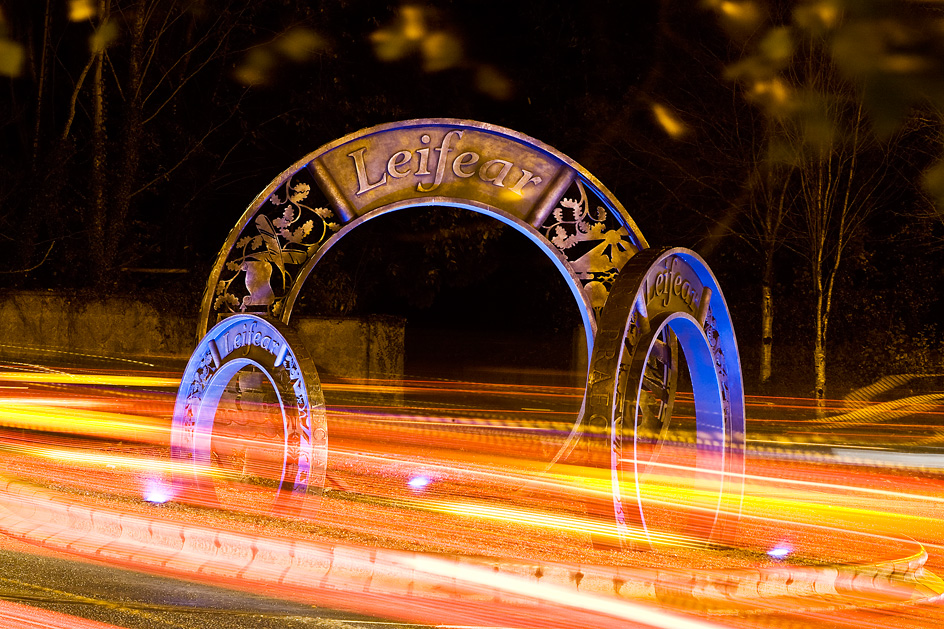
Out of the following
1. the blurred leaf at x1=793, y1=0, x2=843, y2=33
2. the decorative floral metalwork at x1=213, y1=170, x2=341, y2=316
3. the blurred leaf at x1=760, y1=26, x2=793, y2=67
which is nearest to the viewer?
the decorative floral metalwork at x1=213, y1=170, x2=341, y2=316

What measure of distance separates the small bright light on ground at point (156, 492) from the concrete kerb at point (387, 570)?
0.68 m

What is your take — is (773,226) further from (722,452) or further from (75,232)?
(75,232)

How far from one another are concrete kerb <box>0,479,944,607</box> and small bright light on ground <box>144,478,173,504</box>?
26.9 inches

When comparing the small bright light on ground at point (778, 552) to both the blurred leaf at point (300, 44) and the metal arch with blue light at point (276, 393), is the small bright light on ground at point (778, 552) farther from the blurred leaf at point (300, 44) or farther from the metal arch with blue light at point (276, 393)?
the blurred leaf at point (300, 44)

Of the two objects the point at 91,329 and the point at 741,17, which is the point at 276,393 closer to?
the point at 741,17

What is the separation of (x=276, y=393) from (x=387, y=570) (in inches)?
89.1

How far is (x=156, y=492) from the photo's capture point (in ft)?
28.0

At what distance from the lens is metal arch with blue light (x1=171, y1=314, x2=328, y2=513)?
7777 mm

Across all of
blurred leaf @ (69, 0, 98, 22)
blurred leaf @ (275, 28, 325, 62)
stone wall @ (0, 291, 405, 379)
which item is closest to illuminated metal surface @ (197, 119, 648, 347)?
stone wall @ (0, 291, 405, 379)

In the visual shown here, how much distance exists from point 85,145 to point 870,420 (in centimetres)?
1759

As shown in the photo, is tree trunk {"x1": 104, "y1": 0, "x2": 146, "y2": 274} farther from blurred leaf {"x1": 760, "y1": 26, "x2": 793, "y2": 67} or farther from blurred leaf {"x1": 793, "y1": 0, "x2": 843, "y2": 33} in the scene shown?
blurred leaf {"x1": 793, "y1": 0, "x2": 843, "y2": 33}

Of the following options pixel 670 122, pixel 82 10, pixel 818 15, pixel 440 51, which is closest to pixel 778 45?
pixel 818 15

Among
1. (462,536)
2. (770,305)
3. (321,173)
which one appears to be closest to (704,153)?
(770,305)

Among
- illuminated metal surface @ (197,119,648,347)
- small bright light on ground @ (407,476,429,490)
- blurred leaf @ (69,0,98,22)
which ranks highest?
blurred leaf @ (69,0,98,22)
